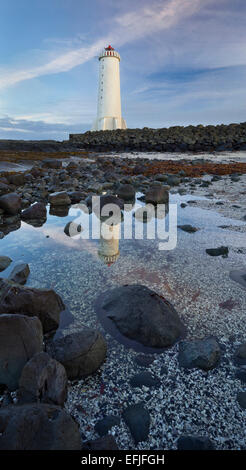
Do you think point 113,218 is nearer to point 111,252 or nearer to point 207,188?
point 111,252

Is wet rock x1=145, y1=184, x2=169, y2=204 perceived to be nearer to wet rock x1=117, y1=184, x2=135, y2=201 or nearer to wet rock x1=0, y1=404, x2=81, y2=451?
wet rock x1=117, y1=184, x2=135, y2=201

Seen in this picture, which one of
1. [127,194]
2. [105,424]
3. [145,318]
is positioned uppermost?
[127,194]

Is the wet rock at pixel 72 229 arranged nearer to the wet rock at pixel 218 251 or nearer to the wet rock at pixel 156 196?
the wet rock at pixel 218 251

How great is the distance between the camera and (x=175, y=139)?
3003 cm

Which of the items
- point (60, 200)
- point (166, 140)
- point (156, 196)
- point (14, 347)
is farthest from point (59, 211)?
point (166, 140)

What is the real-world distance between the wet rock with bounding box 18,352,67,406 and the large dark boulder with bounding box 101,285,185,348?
811 millimetres

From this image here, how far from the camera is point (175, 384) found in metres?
1.89

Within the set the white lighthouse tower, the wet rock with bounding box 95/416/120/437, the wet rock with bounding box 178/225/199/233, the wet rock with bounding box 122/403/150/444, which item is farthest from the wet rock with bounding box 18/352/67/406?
the white lighthouse tower

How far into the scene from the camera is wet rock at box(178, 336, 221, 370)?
2.01 metres

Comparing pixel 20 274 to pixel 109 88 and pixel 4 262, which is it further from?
pixel 109 88

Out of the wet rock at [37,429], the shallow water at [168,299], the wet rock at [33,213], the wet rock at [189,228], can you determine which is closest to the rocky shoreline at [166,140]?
the wet rock at [189,228]

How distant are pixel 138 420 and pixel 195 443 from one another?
0.33m

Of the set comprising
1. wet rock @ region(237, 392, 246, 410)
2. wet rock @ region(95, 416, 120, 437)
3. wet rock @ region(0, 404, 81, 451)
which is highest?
wet rock @ region(0, 404, 81, 451)

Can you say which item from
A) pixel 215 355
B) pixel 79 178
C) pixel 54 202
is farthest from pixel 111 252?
pixel 79 178
